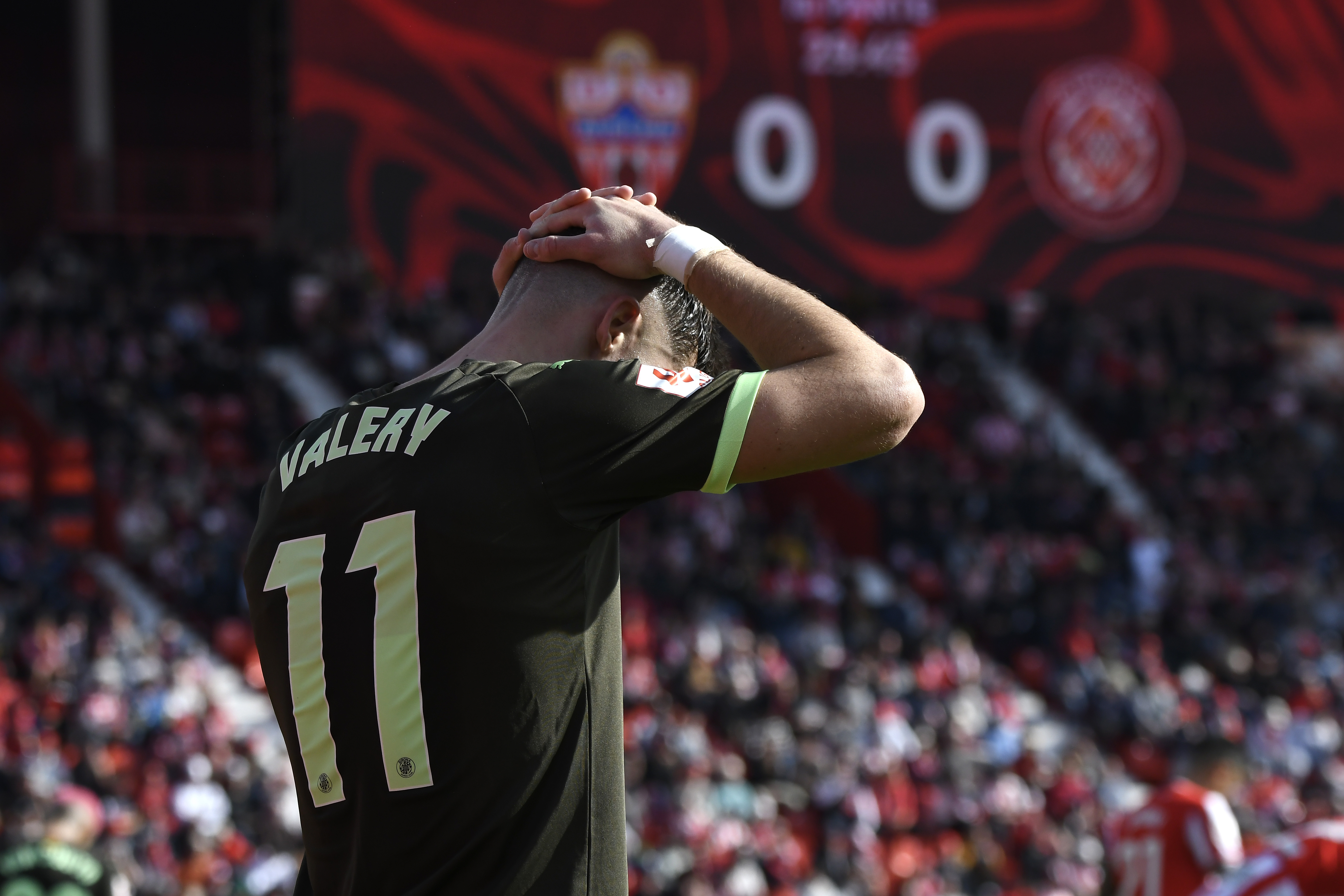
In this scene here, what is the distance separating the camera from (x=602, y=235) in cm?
215

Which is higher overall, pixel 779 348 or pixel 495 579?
pixel 779 348

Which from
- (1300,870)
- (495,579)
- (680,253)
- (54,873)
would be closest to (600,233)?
(680,253)

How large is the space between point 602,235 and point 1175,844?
4.61m

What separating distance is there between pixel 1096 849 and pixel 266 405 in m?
8.69

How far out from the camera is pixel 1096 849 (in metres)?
13.2

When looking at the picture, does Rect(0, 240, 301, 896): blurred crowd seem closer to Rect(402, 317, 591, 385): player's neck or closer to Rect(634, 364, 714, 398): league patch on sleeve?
Rect(402, 317, 591, 385): player's neck

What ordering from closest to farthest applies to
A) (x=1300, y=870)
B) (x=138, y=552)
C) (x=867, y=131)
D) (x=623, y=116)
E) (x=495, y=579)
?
(x=495, y=579)
(x=1300, y=870)
(x=138, y=552)
(x=623, y=116)
(x=867, y=131)

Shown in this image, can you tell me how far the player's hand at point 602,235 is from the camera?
214cm

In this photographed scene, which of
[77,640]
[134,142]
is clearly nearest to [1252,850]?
[77,640]

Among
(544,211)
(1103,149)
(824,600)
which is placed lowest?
(824,600)

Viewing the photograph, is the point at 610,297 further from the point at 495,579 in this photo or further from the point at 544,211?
the point at 495,579

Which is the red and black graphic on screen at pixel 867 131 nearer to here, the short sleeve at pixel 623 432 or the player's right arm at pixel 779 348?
the player's right arm at pixel 779 348

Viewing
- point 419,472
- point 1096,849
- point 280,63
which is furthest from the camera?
point 280,63

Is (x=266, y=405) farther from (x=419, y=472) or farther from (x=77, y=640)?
(x=419, y=472)
